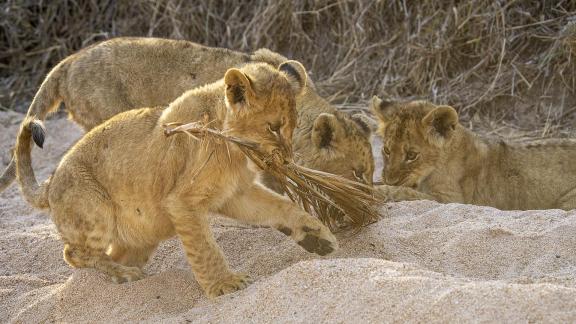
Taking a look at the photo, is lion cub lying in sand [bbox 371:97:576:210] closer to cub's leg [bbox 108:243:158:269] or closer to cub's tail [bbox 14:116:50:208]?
cub's leg [bbox 108:243:158:269]

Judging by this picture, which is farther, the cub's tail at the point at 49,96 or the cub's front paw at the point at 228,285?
the cub's tail at the point at 49,96

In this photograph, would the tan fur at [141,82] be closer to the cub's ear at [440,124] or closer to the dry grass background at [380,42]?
the cub's ear at [440,124]

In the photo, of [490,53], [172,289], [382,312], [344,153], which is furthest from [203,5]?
[382,312]

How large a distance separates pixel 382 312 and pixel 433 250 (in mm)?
1278

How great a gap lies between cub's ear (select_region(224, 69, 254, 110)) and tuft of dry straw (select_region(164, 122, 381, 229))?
0.57ft

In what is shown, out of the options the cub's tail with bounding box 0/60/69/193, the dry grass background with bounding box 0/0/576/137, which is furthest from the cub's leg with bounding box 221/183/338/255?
the dry grass background with bounding box 0/0/576/137

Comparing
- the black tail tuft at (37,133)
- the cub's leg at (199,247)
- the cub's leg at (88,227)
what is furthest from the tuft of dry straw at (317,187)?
the black tail tuft at (37,133)

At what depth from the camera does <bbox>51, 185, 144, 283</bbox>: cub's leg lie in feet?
16.3

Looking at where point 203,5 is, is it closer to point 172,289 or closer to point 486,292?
point 172,289

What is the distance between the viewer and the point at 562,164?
6.54 meters

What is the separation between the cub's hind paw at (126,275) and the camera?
4965mm

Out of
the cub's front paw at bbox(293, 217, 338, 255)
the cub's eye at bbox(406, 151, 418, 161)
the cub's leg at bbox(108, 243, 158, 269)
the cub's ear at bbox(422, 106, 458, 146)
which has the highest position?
the cub's ear at bbox(422, 106, 458, 146)

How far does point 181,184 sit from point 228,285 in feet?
1.92

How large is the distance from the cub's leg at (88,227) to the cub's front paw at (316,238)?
100 cm
